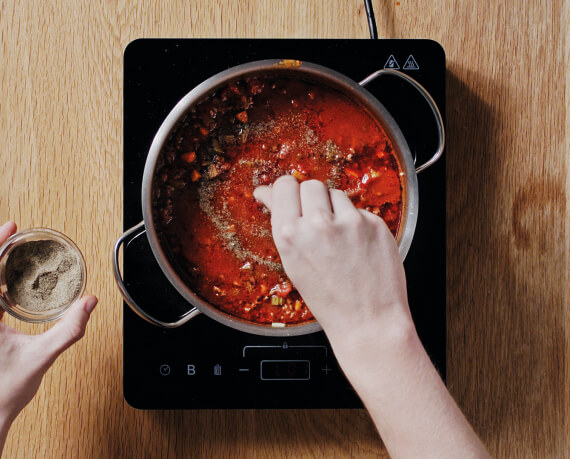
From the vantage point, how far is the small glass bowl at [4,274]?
0.60 m

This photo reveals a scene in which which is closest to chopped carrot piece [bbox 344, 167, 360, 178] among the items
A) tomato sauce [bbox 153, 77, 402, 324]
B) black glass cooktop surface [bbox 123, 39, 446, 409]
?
tomato sauce [bbox 153, 77, 402, 324]

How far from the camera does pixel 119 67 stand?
682 millimetres

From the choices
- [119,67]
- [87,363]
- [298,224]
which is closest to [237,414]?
[87,363]

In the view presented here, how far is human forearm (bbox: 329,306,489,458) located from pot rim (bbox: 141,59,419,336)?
0.28 feet

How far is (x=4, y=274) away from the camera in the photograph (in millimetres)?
612

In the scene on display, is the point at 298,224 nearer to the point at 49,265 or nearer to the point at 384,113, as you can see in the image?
the point at 384,113

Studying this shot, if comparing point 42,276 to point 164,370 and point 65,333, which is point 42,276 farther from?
point 164,370

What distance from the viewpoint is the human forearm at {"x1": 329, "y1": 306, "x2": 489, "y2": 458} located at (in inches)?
18.8

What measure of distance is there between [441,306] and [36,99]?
0.61m

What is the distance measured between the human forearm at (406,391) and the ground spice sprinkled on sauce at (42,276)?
0.35m

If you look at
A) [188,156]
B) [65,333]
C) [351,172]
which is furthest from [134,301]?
[351,172]

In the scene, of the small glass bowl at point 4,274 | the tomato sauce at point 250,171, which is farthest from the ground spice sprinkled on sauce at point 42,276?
the tomato sauce at point 250,171

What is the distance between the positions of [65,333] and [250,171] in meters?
0.28

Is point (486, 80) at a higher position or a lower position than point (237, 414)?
higher
